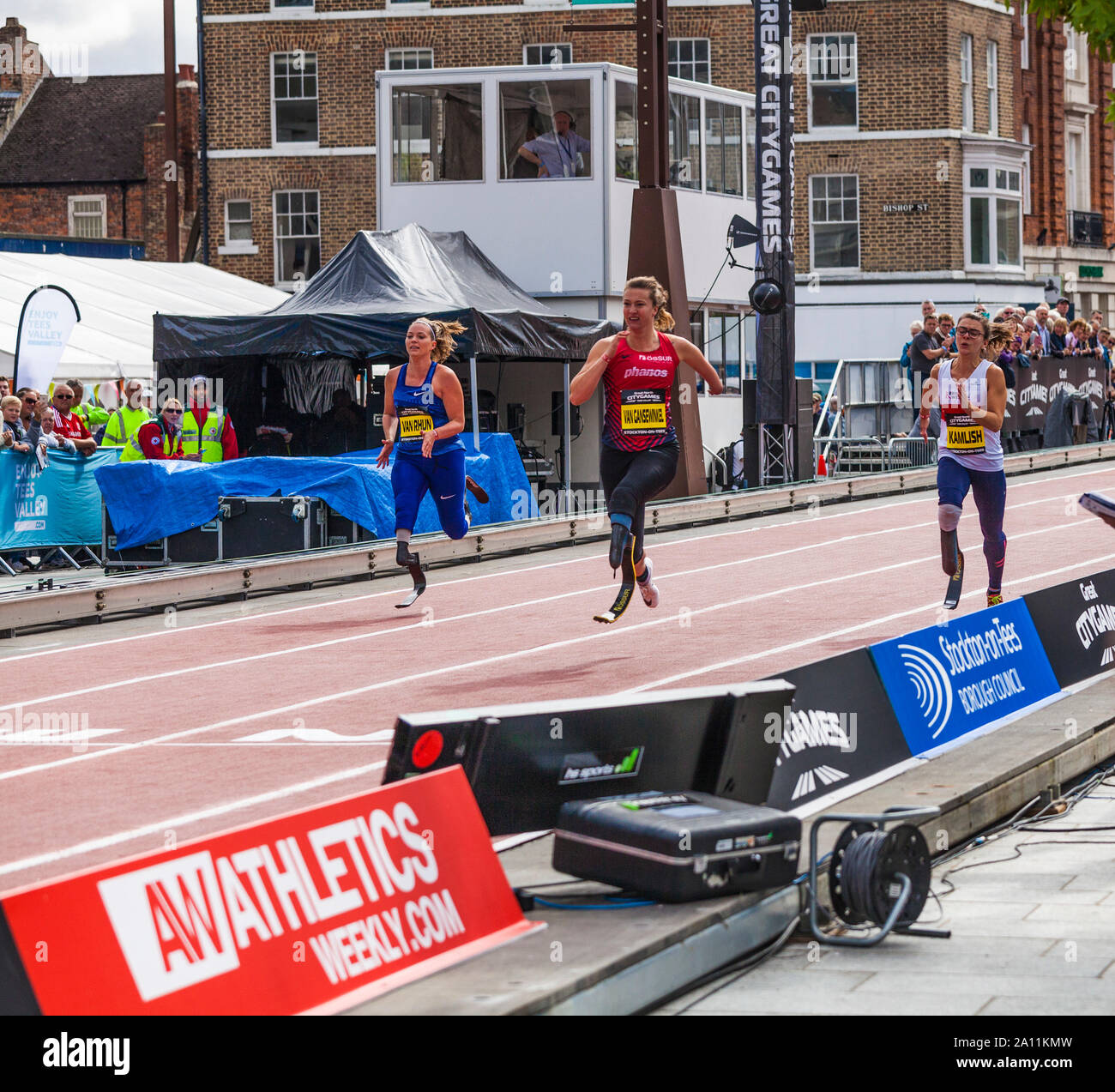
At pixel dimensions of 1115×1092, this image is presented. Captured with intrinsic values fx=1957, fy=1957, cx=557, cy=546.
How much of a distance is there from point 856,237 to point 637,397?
35.4 m

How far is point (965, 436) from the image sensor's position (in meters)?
13.0

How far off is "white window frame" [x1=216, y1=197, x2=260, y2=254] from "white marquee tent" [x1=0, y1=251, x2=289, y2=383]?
912 centimetres

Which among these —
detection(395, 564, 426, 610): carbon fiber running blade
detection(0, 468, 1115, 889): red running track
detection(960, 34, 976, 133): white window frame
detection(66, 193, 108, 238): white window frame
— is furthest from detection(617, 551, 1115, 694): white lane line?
detection(66, 193, 108, 238): white window frame

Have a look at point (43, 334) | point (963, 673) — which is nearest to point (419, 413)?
point (963, 673)

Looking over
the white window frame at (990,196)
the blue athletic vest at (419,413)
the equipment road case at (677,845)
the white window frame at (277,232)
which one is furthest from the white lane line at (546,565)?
the white window frame at (277,232)

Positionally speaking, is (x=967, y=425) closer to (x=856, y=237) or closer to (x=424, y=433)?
(x=424, y=433)

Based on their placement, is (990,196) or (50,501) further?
(990,196)

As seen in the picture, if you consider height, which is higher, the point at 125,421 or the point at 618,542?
the point at 125,421

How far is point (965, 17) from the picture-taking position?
1842 inches

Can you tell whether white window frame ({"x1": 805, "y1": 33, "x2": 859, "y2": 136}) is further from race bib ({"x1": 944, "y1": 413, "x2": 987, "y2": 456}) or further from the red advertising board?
the red advertising board

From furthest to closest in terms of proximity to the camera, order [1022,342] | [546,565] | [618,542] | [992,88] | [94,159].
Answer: [94,159], [992,88], [1022,342], [546,565], [618,542]

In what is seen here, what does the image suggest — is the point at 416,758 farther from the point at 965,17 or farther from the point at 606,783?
the point at 965,17
